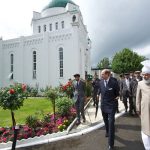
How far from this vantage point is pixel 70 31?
34.2 m

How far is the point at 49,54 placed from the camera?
3584 centimetres

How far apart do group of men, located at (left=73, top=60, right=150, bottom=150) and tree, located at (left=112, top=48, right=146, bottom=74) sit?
47.3 meters

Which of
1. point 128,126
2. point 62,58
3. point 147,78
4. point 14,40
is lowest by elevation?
point 128,126

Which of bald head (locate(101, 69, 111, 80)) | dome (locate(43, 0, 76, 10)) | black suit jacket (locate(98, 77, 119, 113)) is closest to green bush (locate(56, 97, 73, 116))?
black suit jacket (locate(98, 77, 119, 113))

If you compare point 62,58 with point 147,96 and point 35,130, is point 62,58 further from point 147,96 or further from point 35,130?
point 147,96

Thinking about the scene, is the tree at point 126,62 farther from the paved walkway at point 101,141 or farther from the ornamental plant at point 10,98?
the ornamental plant at point 10,98

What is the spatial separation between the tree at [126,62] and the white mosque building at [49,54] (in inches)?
879

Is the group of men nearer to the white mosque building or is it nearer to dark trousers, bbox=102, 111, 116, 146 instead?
dark trousers, bbox=102, 111, 116, 146

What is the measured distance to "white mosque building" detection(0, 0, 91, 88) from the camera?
112ft

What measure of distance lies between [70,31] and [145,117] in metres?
30.0

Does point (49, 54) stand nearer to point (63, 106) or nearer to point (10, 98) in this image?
point (63, 106)

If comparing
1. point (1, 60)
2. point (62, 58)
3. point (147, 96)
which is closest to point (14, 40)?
point (1, 60)

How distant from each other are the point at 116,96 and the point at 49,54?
94.6 feet

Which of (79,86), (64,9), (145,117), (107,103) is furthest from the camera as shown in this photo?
(64,9)
